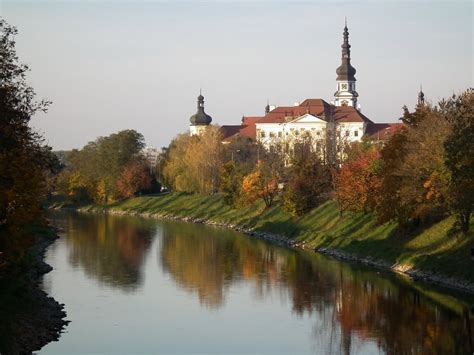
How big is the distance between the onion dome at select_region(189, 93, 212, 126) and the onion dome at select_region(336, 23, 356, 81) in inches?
670

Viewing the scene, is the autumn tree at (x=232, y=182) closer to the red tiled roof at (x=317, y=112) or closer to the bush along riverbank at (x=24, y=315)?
the red tiled roof at (x=317, y=112)

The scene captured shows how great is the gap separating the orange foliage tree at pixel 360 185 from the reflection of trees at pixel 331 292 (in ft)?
13.0

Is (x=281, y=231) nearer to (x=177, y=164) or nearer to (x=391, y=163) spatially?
(x=391, y=163)

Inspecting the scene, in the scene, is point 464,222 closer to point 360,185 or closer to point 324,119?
point 360,185

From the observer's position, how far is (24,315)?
956 inches

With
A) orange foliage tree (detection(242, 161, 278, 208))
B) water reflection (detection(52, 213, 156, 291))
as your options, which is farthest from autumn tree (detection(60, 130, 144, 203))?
orange foliage tree (detection(242, 161, 278, 208))

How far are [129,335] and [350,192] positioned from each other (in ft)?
72.1

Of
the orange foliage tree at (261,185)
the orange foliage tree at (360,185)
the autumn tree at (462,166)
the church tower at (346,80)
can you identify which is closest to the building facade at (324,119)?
the church tower at (346,80)

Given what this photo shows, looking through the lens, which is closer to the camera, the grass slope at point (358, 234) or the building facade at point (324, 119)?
the grass slope at point (358, 234)

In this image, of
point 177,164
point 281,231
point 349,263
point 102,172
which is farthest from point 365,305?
point 102,172

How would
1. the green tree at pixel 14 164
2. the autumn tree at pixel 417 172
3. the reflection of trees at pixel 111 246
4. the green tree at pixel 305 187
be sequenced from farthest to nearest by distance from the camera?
the green tree at pixel 305 187 < the reflection of trees at pixel 111 246 < the autumn tree at pixel 417 172 < the green tree at pixel 14 164

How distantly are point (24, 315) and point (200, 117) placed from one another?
9164cm

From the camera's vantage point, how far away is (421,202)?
36.7 metres

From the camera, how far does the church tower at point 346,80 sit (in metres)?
112
